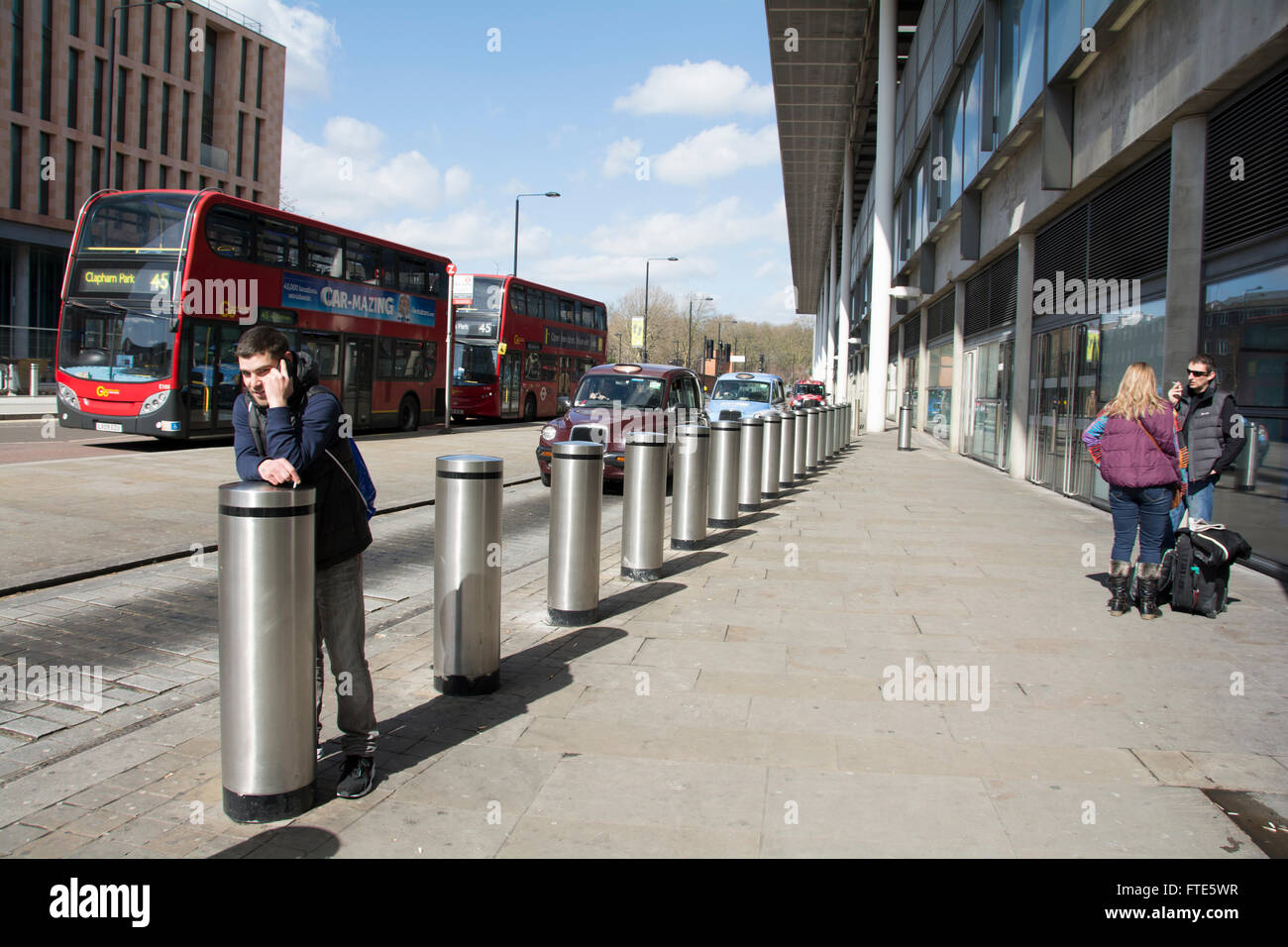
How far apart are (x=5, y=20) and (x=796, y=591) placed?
1716 inches

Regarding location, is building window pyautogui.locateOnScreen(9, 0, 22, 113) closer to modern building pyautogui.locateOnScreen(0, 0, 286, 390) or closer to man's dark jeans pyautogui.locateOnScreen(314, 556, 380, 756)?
modern building pyautogui.locateOnScreen(0, 0, 286, 390)

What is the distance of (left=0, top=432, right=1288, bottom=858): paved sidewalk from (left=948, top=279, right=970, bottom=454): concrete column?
15858 millimetres

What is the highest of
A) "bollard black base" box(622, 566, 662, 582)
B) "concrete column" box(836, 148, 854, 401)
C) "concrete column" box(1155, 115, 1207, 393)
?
"concrete column" box(836, 148, 854, 401)

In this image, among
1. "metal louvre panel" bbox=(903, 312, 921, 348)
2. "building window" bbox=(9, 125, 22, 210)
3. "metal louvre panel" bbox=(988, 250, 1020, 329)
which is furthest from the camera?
"building window" bbox=(9, 125, 22, 210)

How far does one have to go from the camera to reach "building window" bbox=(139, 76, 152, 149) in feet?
153

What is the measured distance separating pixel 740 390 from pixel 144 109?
127 ft

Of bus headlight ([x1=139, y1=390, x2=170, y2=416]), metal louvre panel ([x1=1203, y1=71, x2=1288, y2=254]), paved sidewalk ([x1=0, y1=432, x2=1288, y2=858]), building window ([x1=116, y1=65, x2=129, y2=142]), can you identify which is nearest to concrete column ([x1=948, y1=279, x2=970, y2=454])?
metal louvre panel ([x1=1203, y1=71, x2=1288, y2=254])

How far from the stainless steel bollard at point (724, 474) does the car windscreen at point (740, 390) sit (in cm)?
1079

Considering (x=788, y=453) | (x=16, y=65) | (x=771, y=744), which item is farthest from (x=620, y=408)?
(x=16, y=65)

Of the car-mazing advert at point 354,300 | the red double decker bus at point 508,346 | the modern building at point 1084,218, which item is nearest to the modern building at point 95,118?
the red double decker bus at point 508,346

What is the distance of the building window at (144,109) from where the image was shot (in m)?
46.7

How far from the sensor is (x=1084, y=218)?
13.3 m

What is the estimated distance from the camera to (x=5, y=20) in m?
38.4
